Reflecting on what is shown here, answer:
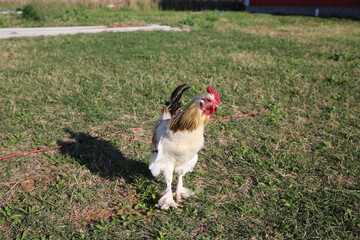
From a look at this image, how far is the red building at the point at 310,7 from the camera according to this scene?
20203 mm

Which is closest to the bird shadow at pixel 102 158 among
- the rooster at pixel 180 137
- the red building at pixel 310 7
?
the rooster at pixel 180 137

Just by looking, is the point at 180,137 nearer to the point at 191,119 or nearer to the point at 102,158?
the point at 191,119

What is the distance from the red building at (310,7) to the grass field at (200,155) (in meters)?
15.2

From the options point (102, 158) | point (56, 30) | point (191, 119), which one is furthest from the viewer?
point (56, 30)

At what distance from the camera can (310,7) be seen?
21500 millimetres

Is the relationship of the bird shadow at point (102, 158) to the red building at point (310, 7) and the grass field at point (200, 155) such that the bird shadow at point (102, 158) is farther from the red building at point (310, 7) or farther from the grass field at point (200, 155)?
the red building at point (310, 7)

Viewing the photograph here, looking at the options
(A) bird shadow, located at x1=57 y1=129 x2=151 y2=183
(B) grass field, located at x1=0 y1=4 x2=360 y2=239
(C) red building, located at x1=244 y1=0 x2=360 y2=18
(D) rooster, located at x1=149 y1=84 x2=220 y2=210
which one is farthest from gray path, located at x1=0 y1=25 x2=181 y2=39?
(C) red building, located at x1=244 y1=0 x2=360 y2=18

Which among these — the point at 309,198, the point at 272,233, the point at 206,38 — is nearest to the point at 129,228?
the point at 272,233

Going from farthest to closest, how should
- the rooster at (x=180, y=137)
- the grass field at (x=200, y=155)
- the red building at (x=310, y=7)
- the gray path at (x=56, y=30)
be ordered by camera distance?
the red building at (x=310, y=7), the gray path at (x=56, y=30), the grass field at (x=200, y=155), the rooster at (x=180, y=137)

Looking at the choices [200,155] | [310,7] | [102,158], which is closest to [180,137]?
[200,155]

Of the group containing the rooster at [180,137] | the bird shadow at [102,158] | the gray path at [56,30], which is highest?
the gray path at [56,30]

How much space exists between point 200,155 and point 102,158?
4.19ft

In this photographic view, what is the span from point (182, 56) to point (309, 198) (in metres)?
5.81

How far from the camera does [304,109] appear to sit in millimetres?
5105
